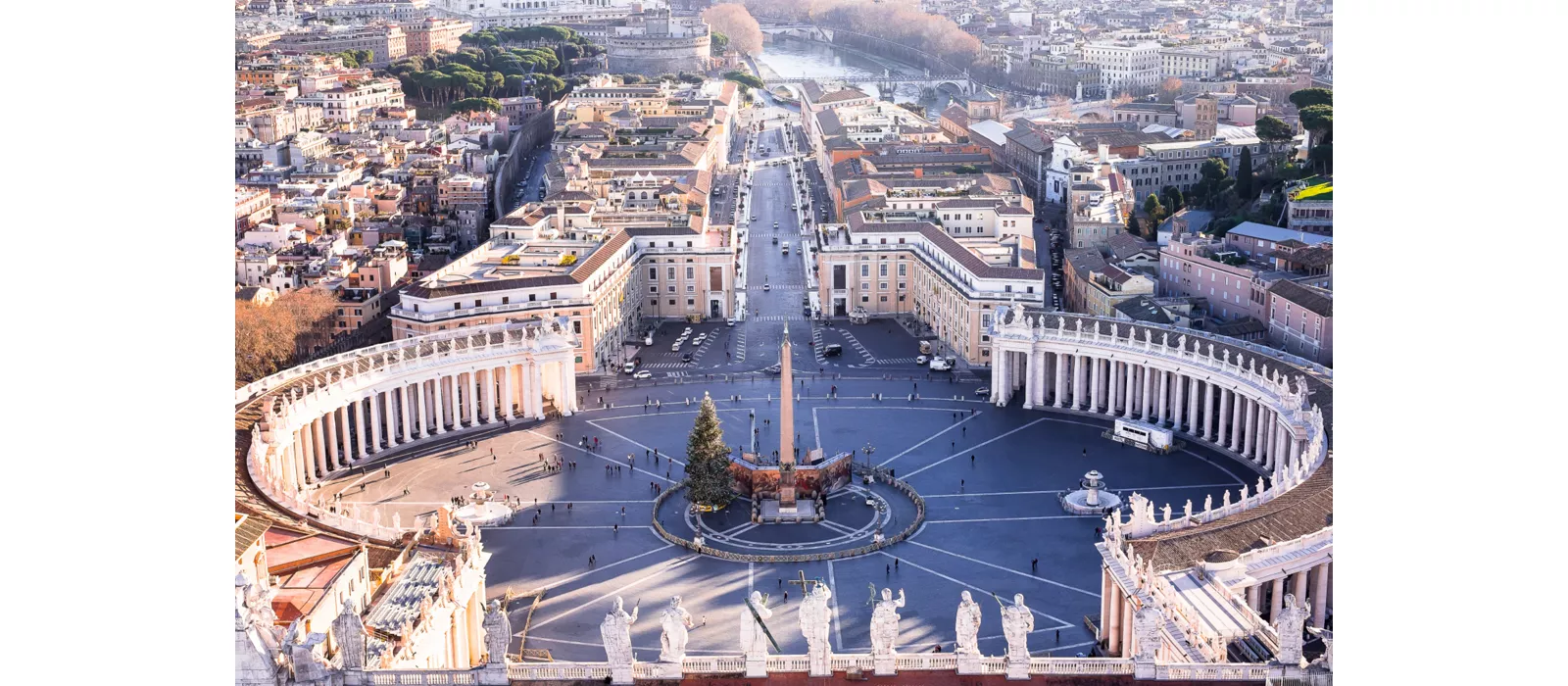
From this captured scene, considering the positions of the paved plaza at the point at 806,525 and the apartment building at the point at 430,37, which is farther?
the apartment building at the point at 430,37

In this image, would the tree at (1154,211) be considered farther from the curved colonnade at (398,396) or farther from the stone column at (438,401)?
the stone column at (438,401)

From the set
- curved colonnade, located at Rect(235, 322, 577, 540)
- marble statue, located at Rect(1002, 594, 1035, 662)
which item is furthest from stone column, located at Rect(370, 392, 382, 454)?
marble statue, located at Rect(1002, 594, 1035, 662)

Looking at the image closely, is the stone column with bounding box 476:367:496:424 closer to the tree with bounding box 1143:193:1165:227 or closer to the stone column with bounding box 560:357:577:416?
the stone column with bounding box 560:357:577:416

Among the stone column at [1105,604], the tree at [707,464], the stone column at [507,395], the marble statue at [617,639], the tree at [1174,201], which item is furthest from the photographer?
the tree at [1174,201]

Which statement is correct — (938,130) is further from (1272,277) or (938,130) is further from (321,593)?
(321,593)

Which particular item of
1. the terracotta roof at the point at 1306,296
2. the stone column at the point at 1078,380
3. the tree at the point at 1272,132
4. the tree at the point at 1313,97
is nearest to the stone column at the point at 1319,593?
the terracotta roof at the point at 1306,296

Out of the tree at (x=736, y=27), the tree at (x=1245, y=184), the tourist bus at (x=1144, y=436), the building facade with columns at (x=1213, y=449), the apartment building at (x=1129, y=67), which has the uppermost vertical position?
the tree at (x=736, y=27)
